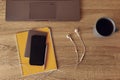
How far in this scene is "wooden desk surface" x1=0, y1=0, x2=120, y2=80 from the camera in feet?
3.17

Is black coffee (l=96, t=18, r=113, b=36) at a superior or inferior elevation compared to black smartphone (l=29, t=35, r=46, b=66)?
superior

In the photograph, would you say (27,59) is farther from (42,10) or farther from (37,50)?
(42,10)

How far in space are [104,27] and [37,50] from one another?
274 millimetres

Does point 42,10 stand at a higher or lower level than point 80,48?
higher

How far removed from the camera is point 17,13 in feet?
3.32

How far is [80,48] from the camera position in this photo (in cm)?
99

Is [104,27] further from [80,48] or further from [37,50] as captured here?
[37,50]

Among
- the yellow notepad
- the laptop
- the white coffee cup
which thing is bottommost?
the yellow notepad

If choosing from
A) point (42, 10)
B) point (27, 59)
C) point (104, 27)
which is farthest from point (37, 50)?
point (104, 27)

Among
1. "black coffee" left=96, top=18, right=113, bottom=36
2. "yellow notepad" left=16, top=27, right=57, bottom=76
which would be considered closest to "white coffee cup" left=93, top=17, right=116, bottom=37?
"black coffee" left=96, top=18, right=113, bottom=36

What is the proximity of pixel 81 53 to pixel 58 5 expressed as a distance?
22 centimetres

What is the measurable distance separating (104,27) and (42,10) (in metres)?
0.26

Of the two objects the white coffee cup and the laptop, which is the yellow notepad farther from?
the white coffee cup

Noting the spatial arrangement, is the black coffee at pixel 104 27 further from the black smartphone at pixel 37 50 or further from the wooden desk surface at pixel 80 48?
the black smartphone at pixel 37 50
